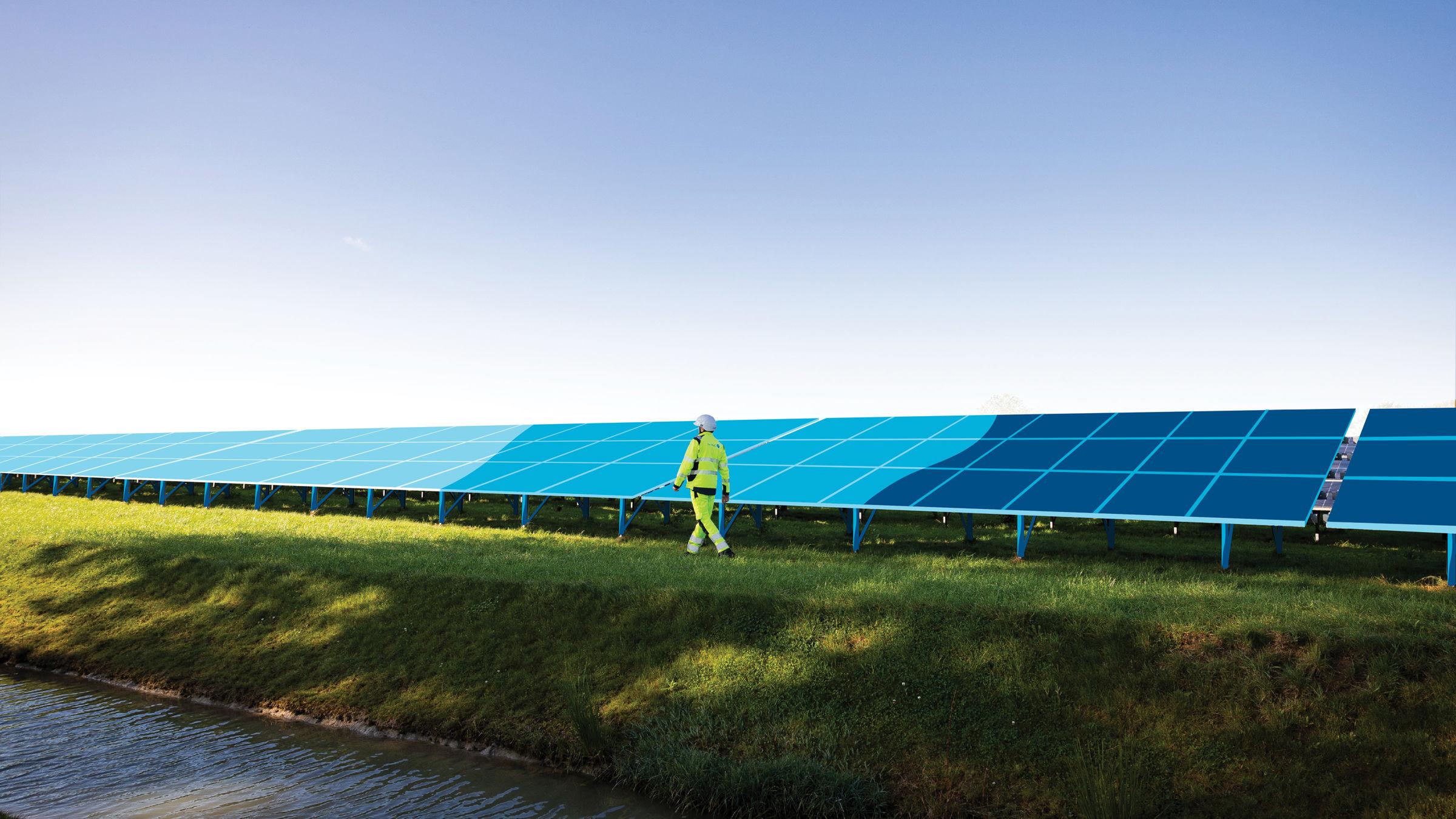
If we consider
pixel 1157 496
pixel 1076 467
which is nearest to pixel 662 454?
pixel 1076 467

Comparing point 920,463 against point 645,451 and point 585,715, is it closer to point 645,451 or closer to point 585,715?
point 645,451

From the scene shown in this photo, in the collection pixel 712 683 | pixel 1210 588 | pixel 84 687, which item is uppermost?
pixel 1210 588

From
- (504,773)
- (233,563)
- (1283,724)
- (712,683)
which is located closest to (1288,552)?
(1283,724)

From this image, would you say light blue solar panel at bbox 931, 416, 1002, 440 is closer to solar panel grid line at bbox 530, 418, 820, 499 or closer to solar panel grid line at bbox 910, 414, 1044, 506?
solar panel grid line at bbox 910, 414, 1044, 506

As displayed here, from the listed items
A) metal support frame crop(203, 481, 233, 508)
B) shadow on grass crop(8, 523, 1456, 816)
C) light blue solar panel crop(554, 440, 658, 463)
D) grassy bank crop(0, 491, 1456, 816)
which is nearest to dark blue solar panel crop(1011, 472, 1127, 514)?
grassy bank crop(0, 491, 1456, 816)

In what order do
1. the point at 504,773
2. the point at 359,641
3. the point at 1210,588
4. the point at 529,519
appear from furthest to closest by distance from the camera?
the point at 529,519 → the point at 359,641 → the point at 1210,588 → the point at 504,773

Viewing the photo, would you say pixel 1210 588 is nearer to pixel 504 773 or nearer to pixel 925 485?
pixel 925 485

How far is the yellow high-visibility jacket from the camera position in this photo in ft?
57.3

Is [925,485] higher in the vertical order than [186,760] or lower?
higher

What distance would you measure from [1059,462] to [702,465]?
7952mm

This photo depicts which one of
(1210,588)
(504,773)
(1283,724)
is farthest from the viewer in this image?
(1210,588)

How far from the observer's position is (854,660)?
11.1 metres

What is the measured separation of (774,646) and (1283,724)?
5741 mm

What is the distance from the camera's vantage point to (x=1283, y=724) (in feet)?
29.5
